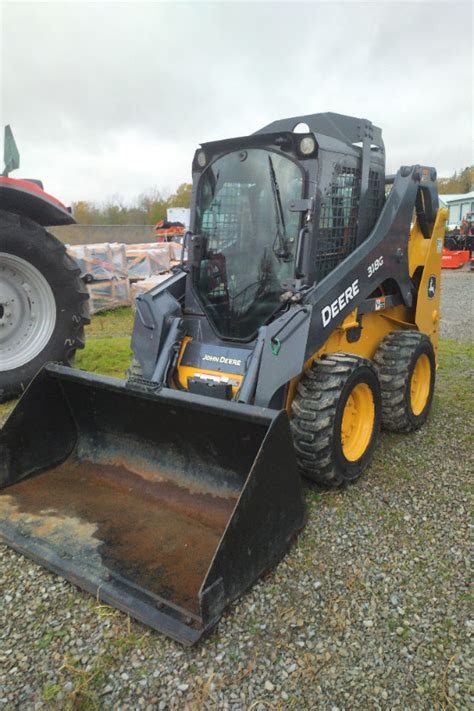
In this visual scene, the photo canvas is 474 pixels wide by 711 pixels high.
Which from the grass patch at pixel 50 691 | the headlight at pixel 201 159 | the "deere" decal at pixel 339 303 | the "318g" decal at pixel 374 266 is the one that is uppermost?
the headlight at pixel 201 159

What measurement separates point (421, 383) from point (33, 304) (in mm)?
3371

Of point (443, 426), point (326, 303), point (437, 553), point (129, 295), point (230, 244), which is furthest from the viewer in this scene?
point (129, 295)

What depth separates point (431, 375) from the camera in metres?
4.71

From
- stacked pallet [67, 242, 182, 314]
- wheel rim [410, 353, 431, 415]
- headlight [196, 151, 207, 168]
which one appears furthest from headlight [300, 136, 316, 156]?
stacked pallet [67, 242, 182, 314]

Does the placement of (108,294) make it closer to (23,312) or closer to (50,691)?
(23,312)

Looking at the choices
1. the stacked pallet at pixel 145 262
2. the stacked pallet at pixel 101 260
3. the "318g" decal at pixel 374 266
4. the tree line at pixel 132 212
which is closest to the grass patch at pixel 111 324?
the stacked pallet at pixel 101 260

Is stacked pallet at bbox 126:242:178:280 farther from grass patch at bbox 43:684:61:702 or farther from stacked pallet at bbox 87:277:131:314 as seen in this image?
grass patch at bbox 43:684:61:702

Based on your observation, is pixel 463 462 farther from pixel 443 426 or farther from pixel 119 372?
pixel 119 372

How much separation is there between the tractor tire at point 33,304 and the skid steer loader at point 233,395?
1.17 metres

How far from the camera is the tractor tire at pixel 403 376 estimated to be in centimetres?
421

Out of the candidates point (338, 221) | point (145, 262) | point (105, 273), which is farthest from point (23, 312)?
point (145, 262)

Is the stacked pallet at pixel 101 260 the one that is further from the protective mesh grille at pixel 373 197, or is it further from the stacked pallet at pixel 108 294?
the protective mesh grille at pixel 373 197

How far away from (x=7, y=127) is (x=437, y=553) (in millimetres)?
4556

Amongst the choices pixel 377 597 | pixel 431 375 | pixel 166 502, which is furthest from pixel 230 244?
pixel 377 597
